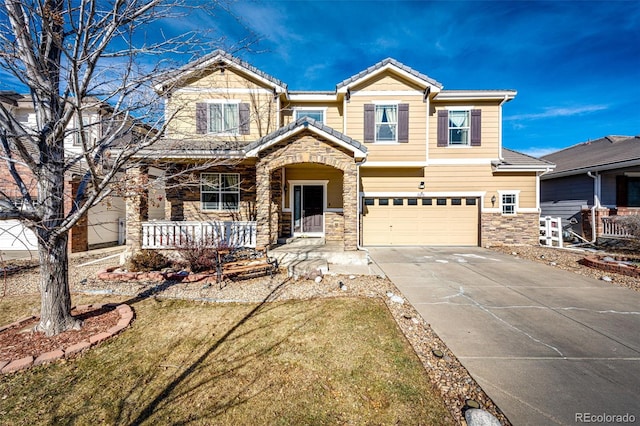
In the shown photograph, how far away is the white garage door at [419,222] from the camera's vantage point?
466 inches

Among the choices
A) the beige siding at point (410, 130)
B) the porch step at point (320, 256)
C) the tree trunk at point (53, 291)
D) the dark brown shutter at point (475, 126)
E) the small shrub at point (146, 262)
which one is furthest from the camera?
the dark brown shutter at point (475, 126)

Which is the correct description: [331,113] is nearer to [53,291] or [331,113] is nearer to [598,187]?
[53,291]

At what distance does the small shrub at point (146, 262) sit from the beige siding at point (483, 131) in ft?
37.4

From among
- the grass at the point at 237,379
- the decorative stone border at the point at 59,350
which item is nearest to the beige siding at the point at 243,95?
the decorative stone border at the point at 59,350

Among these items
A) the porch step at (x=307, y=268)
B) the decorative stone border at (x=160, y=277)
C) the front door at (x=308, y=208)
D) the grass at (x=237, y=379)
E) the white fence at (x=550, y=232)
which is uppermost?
the front door at (x=308, y=208)

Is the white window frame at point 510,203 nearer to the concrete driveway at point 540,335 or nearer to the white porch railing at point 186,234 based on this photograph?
the concrete driveway at point 540,335

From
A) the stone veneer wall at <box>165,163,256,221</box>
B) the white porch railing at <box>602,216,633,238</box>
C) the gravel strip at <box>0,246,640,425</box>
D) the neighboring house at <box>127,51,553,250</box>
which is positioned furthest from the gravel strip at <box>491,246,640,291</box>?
the stone veneer wall at <box>165,163,256,221</box>

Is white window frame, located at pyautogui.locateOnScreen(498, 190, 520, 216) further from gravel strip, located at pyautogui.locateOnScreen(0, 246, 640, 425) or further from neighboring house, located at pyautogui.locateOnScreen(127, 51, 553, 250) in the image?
gravel strip, located at pyautogui.locateOnScreen(0, 246, 640, 425)

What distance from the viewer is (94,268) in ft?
25.4

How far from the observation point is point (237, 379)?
9.65 ft

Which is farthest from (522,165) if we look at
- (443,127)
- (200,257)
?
(200,257)

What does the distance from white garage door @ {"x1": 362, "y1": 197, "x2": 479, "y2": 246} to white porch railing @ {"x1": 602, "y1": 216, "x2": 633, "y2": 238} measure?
604 centimetres

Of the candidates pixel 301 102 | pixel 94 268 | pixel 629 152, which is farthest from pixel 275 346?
pixel 629 152

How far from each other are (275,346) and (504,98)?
1355 centimetres
